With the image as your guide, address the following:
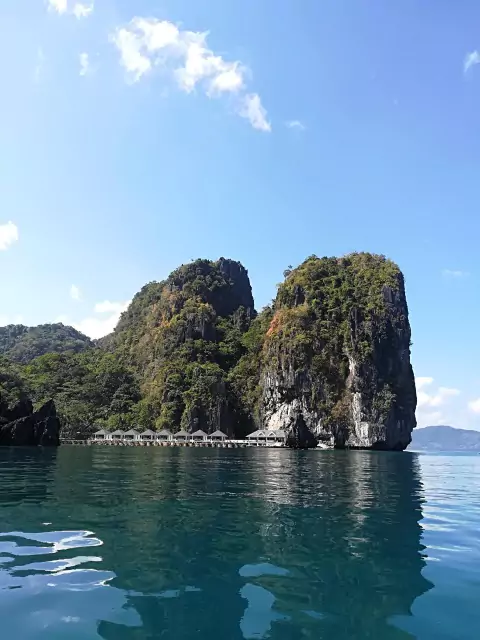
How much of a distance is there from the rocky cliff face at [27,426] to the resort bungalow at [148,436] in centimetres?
2914

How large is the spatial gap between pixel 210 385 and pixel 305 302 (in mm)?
33150

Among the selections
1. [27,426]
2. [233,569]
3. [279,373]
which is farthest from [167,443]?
[233,569]

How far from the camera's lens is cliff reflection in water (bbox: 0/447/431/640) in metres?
7.12

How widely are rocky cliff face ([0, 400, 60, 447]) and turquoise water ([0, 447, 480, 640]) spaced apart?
67.5 metres

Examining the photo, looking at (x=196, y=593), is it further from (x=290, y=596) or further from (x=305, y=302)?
(x=305, y=302)

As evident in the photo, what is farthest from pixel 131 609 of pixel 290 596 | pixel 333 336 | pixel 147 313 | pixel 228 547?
pixel 147 313

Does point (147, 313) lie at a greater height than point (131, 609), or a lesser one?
greater

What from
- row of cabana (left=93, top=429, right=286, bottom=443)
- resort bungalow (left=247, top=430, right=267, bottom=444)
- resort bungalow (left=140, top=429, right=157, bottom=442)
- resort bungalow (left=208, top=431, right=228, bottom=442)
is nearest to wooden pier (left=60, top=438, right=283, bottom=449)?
row of cabana (left=93, top=429, right=286, bottom=443)

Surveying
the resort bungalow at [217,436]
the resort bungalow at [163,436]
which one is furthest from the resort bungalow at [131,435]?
the resort bungalow at [217,436]

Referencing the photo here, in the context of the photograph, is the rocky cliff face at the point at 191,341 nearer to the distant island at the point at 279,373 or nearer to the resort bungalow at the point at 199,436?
the distant island at the point at 279,373

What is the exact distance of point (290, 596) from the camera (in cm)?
829

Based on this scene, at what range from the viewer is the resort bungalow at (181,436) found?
114 meters

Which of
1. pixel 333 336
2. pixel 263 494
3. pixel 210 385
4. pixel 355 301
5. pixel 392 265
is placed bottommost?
pixel 263 494

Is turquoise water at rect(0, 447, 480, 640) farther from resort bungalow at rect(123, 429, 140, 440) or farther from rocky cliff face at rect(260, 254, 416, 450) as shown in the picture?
resort bungalow at rect(123, 429, 140, 440)
